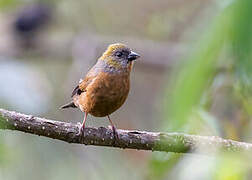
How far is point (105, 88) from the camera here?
133 inches

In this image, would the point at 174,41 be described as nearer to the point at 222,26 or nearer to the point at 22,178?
the point at 22,178

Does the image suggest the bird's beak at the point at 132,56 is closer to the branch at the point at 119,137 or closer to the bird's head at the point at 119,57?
the bird's head at the point at 119,57

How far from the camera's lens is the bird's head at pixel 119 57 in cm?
380

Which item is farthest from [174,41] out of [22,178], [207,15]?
[207,15]

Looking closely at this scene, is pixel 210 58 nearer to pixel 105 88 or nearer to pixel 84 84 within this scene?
pixel 105 88

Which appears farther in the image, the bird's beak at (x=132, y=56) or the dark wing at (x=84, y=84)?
the bird's beak at (x=132, y=56)

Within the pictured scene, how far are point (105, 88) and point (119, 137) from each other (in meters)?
0.73

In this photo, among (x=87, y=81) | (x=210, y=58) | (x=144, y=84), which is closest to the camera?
(x=210, y=58)

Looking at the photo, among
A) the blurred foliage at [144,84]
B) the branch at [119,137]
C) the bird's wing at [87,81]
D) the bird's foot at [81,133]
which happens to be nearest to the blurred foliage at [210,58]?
the blurred foliage at [144,84]

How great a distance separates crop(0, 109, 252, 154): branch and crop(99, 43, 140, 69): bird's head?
102 cm

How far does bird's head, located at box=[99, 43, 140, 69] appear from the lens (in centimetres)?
380

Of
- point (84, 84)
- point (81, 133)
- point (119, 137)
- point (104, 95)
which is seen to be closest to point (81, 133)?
point (81, 133)

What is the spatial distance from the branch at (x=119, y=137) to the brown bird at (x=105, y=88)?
352 millimetres

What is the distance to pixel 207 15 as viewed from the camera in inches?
36.9
